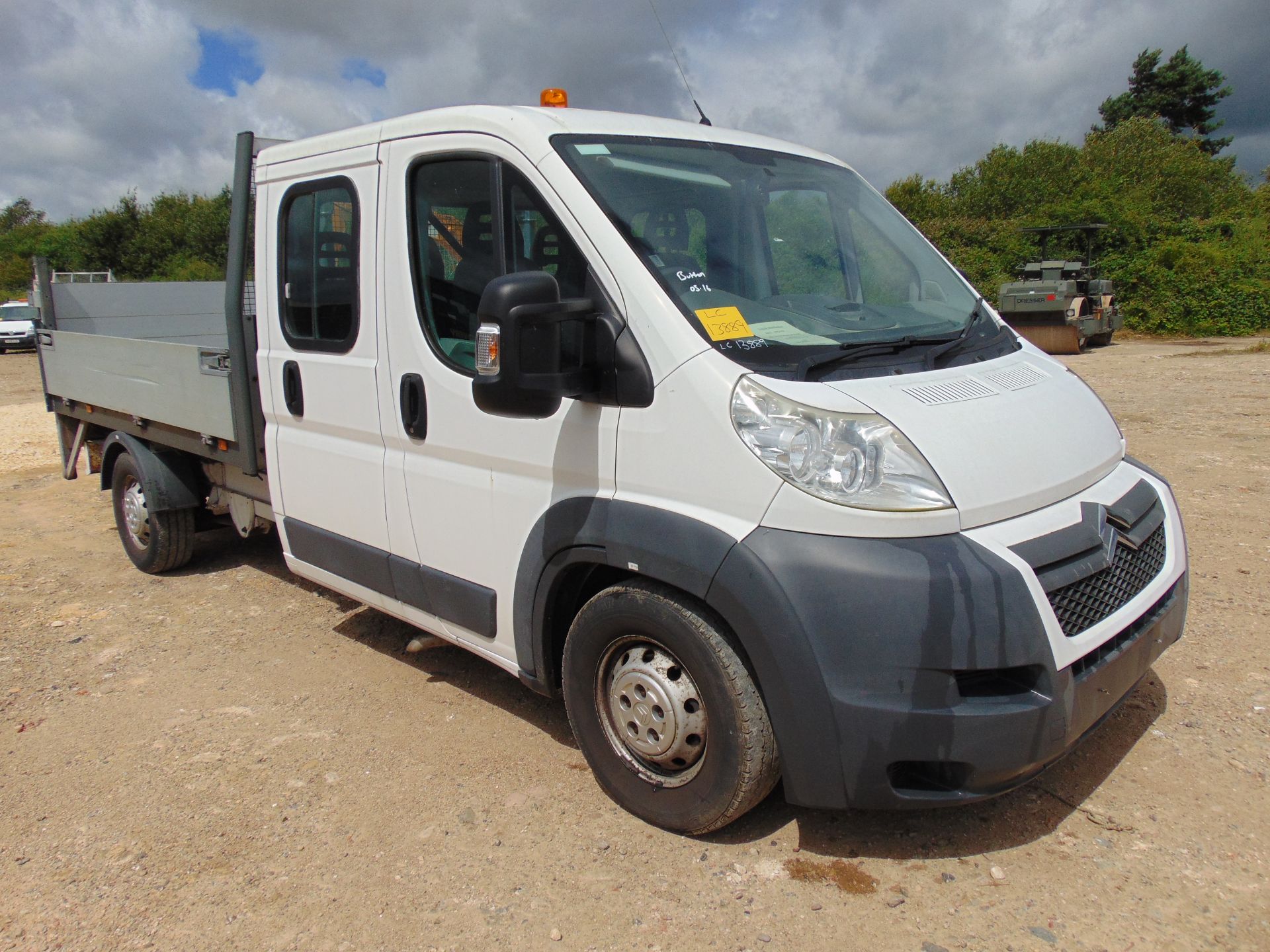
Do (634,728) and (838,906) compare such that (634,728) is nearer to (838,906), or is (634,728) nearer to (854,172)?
(838,906)

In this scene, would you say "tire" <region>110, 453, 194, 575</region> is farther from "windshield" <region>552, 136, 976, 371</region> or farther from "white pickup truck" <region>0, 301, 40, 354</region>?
"white pickup truck" <region>0, 301, 40, 354</region>

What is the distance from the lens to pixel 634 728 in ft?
9.54

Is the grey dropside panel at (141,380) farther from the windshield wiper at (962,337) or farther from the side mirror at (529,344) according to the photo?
the windshield wiper at (962,337)

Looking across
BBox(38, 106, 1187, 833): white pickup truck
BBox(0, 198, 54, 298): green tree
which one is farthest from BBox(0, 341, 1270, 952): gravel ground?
BBox(0, 198, 54, 298): green tree

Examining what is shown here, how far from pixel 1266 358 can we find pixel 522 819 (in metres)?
18.3

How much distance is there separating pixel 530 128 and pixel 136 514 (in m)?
4.09

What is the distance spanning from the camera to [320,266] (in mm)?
3812

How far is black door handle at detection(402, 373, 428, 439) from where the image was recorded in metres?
3.37

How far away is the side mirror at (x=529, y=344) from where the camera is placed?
2.55 metres

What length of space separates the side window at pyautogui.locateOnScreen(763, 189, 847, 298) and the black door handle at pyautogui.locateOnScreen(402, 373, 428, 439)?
4.27 feet

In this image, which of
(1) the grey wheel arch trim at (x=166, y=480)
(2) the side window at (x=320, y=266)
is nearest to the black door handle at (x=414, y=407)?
(2) the side window at (x=320, y=266)

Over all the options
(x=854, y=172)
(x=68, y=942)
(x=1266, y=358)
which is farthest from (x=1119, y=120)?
(x=68, y=942)

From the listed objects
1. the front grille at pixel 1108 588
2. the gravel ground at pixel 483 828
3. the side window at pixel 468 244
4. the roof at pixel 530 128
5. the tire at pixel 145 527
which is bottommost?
the gravel ground at pixel 483 828

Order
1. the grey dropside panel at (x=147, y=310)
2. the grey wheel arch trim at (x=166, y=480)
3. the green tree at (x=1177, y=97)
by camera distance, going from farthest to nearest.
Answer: the green tree at (x=1177, y=97)
the grey dropside panel at (x=147, y=310)
the grey wheel arch trim at (x=166, y=480)
